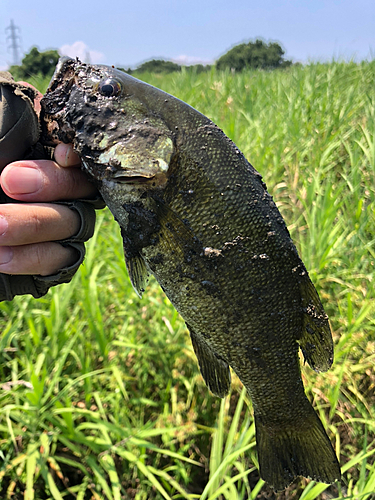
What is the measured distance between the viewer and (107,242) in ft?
9.23

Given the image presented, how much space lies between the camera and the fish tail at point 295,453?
123cm

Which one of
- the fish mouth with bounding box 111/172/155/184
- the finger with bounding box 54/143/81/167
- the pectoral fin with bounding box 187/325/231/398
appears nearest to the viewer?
the fish mouth with bounding box 111/172/155/184

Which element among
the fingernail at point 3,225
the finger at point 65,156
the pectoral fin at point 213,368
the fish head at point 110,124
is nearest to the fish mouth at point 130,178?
the fish head at point 110,124

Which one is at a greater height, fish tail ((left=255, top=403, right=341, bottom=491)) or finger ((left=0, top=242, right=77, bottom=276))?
finger ((left=0, top=242, right=77, bottom=276))

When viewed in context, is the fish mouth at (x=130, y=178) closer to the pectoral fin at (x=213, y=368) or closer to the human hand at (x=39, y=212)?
the human hand at (x=39, y=212)

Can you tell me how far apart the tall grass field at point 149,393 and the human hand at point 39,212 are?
85 cm

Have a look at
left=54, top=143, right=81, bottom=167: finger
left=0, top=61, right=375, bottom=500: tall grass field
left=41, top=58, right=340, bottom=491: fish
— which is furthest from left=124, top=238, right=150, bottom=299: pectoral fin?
left=0, top=61, right=375, bottom=500: tall grass field

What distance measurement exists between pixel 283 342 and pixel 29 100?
117 cm

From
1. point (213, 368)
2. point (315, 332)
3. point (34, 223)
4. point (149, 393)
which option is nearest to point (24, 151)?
point (34, 223)

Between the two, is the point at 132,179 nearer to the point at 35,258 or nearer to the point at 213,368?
the point at 35,258

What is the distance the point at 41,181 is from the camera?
1183 millimetres

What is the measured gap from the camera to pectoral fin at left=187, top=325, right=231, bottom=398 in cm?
130

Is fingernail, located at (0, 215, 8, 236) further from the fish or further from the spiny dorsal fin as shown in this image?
the spiny dorsal fin

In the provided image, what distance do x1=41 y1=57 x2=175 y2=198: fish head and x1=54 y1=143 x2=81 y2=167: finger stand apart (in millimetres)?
27
